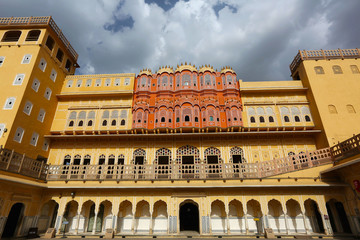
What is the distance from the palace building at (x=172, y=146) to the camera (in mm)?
14719

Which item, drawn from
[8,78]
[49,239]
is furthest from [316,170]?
[8,78]

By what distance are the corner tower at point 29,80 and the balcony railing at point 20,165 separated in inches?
75.2

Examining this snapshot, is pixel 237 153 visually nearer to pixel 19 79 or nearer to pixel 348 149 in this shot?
pixel 348 149

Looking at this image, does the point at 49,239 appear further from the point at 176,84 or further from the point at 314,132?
the point at 314,132

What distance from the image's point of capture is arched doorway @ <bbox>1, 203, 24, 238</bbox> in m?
14.6

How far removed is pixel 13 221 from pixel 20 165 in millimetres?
5115

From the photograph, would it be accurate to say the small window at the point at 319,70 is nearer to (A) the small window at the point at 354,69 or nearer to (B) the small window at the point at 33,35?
(A) the small window at the point at 354,69

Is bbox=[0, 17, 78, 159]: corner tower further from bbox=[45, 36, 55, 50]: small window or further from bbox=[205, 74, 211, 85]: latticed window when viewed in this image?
bbox=[205, 74, 211, 85]: latticed window

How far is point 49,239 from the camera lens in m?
14.1

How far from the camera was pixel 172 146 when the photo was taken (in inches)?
778

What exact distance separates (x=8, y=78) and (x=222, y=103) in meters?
20.1

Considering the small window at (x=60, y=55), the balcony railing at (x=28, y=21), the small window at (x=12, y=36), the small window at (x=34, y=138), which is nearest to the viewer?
the small window at (x=34, y=138)

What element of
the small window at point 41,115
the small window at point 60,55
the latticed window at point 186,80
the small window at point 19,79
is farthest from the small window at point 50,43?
the latticed window at point 186,80

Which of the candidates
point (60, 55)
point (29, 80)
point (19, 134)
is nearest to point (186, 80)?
point (29, 80)
